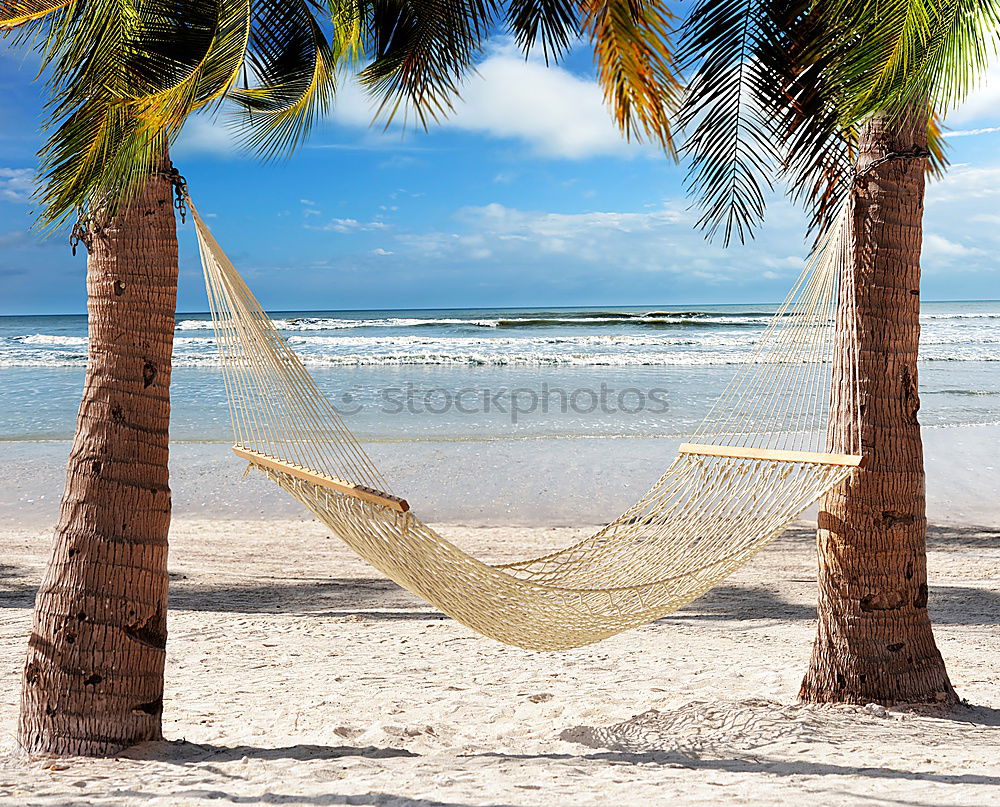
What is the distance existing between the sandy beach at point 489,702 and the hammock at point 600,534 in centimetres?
32

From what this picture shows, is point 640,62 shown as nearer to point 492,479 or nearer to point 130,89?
point 130,89

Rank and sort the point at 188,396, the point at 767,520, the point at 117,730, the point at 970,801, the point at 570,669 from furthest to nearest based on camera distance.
→ the point at 188,396
the point at 570,669
the point at 767,520
the point at 117,730
the point at 970,801

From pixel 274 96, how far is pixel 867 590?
2.59 meters

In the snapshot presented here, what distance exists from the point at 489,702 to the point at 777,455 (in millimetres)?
1028

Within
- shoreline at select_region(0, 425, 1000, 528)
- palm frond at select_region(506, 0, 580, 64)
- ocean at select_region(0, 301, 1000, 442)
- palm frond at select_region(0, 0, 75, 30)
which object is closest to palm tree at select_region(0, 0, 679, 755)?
palm frond at select_region(0, 0, 75, 30)

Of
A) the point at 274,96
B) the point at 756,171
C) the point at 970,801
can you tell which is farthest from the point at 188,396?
the point at 970,801

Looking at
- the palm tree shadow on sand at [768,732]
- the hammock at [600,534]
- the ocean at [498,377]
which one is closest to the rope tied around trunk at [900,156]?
the hammock at [600,534]

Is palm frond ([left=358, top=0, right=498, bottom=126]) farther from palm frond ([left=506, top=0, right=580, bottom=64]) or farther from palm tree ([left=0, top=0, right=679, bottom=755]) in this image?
palm tree ([left=0, top=0, right=679, bottom=755])

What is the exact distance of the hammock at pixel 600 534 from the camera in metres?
1.89

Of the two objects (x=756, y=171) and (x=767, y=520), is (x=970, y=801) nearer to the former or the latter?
(x=767, y=520)

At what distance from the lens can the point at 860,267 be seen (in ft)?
6.85

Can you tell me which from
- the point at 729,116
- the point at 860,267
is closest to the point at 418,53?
the point at 729,116

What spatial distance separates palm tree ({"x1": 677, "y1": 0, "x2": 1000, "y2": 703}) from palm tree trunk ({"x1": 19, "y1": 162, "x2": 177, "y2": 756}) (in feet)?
4.35

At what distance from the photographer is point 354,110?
13.5 ft
